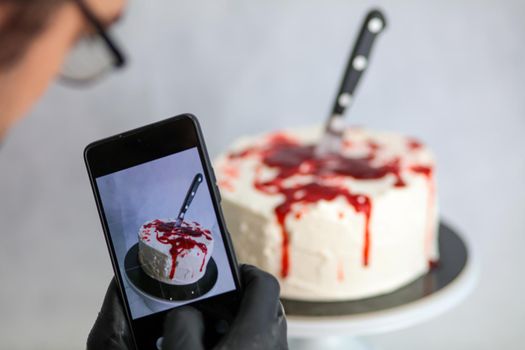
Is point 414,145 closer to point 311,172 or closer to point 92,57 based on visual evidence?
point 311,172

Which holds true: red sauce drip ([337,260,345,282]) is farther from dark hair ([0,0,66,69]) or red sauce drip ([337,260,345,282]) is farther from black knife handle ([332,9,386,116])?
dark hair ([0,0,66,69])

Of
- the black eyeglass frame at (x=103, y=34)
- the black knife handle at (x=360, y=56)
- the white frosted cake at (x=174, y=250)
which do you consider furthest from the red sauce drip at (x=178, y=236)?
the black eyeglass frame at (x=103, y=34)

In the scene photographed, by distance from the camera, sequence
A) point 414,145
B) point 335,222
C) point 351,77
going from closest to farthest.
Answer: point 335,222
point 351,77
point 414,145

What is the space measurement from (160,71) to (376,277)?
0.73 metres

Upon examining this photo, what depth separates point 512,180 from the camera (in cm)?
161

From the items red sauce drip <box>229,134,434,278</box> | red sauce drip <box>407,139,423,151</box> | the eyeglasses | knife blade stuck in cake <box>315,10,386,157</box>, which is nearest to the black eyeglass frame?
the eyeglasses

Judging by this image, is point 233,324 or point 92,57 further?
point 92,57

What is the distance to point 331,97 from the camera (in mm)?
1618

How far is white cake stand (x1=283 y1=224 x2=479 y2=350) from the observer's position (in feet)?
3.55

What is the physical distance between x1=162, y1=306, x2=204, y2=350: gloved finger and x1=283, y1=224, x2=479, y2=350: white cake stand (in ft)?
1.60

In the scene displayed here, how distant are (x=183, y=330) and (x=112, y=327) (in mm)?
85

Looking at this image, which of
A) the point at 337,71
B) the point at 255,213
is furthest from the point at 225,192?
the point at 337,71

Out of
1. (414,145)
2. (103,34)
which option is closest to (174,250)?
(414,145)

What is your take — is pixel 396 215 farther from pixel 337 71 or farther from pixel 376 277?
pixel 337 71
